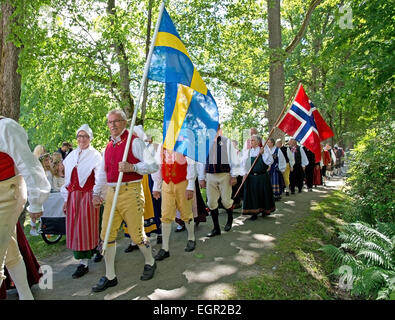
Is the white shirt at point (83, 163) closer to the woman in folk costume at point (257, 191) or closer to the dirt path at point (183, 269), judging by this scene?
the dirt path at point (183, 269)

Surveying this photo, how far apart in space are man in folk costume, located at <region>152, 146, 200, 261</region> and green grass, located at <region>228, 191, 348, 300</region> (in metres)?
1.45

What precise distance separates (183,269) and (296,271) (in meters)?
1.66

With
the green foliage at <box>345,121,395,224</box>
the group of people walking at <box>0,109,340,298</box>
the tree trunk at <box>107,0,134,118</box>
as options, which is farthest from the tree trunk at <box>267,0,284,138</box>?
the group of people walking at <box>0,109,340,298</box>

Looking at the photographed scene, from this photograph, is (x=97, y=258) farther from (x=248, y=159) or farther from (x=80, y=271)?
(x=248, y=159)

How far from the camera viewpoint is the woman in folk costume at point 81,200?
4422 mm

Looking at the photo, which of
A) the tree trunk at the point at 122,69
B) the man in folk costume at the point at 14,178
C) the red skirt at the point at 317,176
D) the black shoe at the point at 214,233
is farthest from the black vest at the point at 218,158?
the red skirt at the point at 317,176

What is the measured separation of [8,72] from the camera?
21.5ft

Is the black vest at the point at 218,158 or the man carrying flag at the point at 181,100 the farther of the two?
the black vest at the point at 218,158

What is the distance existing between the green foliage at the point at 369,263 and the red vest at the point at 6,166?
13.8 ft

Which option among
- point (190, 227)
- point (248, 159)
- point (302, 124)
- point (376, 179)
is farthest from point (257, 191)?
point (190, 227)

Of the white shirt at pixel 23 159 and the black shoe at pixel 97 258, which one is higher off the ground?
the white shirt at pixel 23 159

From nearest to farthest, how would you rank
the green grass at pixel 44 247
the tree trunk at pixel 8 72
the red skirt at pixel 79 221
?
the red skirt at pixel 79 221 → the green grass at pixel 44 247 → the tree trunk at pixel 8 72

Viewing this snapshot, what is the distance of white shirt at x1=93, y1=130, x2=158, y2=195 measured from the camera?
386 centimetres
